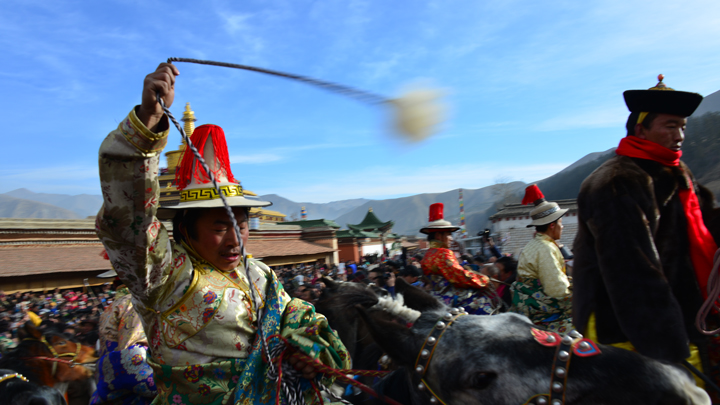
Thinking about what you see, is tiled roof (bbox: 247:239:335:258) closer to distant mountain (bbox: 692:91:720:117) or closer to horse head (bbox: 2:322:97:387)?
horse head (bbox: 2:322:97:387)

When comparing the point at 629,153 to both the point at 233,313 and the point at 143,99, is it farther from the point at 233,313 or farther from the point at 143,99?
the point at 143,99

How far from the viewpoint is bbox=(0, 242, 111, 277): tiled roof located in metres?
10.7

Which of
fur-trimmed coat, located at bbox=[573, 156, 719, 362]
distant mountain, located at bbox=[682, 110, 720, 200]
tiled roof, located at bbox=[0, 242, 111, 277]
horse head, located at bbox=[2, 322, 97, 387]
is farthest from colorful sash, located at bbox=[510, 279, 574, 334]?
distant mountain, located at bbox=[682, 110, 720, 200]

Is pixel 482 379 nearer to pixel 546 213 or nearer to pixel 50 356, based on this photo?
pixel 546 213

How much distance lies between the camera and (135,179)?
4.63 feet

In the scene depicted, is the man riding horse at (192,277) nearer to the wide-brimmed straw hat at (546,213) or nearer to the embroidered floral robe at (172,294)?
the embroidered floral robe at (172,294)

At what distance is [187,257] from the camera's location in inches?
75.4

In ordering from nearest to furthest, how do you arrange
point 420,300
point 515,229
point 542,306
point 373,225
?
point 420,300, point 542,306, point 515,229, point 373,225

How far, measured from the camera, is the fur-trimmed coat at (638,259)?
6.29ft

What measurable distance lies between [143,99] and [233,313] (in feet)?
3.27

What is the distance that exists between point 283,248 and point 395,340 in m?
22.4

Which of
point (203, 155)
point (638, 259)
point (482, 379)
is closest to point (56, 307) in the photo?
point (203, 155)

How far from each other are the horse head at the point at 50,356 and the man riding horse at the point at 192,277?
2.22 metres

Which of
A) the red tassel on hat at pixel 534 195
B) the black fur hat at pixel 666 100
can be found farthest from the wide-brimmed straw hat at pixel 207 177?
the red tassel on hat at pixel 534 195
